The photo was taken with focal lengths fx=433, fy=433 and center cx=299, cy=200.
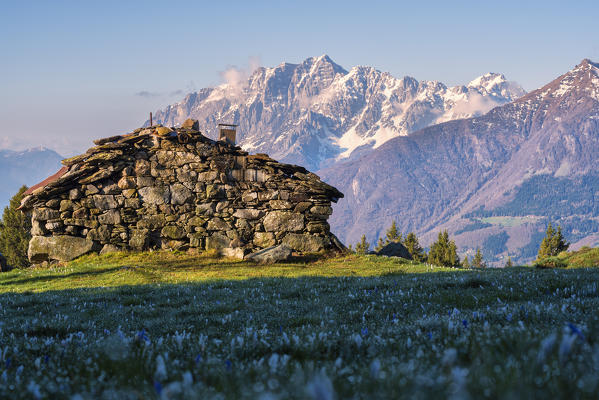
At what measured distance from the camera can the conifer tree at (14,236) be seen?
58875 millimetres

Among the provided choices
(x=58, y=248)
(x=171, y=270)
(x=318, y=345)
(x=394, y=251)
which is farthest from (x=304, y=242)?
(x=318, y=345)

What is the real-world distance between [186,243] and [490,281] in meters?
19.3

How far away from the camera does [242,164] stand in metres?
26.1

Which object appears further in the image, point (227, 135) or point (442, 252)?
point (442, 252)

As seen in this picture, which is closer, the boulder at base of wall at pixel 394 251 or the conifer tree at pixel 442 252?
the boulder at base of wall at pixel 394 251

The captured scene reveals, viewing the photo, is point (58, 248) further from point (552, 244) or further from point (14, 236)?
point (552, 244)

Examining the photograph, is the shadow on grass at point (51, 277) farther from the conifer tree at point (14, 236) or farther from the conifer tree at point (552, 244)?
the conifer tree at point (552, 244)

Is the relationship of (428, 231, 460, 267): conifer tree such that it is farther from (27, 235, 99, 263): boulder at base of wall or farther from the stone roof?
(27, 235, 99, 263): boulder at base of wall

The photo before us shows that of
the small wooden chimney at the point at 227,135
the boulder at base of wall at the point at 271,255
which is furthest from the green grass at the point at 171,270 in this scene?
the small wooden chimney at the point at 227,135

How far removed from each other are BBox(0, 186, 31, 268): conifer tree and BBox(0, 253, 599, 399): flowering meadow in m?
57.5

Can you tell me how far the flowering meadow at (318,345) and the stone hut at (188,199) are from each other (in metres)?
14.5

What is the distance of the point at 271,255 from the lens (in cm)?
2291

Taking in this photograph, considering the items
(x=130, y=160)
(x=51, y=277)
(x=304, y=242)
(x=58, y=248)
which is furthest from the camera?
(x=304, y=242)

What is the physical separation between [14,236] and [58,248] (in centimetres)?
4488
